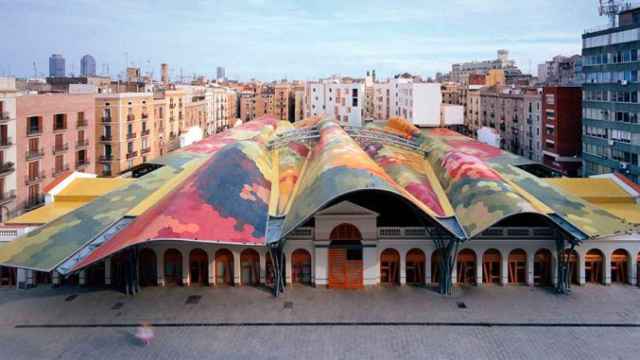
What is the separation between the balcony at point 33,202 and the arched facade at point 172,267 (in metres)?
23.2

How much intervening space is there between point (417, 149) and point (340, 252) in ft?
64.6

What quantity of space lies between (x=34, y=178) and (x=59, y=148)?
581cm

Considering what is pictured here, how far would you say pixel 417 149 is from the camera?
57.5 meters

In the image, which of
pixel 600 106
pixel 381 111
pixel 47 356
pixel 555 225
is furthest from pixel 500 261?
pixel 381 111

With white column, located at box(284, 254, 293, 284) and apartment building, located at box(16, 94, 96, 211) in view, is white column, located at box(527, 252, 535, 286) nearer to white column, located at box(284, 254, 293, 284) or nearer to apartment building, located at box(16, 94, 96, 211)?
white column, located at box(284, 254, 293, 284)

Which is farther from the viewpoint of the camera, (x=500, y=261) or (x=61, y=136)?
(x=61, y=136)

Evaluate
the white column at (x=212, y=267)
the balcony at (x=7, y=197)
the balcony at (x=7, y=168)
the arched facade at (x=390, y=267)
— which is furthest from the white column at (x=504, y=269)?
the balcony at (x=7, y=168)

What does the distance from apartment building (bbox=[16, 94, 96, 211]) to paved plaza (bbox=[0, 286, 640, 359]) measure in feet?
Result: 64.4

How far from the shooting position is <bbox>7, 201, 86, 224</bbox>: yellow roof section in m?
43.4

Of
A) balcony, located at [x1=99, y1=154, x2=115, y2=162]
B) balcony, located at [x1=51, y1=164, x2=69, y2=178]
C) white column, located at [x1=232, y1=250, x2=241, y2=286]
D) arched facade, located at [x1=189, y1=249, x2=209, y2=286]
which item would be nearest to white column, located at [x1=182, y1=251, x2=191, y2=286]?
arched facade, located at [x1=189, y1=249, x2=209, y2=286]

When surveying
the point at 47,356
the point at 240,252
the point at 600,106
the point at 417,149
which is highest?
the point at 600,106

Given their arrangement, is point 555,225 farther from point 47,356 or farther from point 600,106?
point 600,106

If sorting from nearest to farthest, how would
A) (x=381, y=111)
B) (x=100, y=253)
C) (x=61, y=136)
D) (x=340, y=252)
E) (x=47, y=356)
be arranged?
(x=47, y=356) → (x=100, y=253) → (x=340, y=252) → (x=61, y=136) → (x=381, y=111)

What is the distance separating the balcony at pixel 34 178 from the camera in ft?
189
